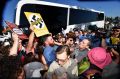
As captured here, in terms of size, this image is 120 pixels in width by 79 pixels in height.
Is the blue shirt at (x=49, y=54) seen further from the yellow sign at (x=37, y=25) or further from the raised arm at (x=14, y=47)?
the raised arm at (x=14, y=47)

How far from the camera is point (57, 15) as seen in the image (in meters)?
14.2

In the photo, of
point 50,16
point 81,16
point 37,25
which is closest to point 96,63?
point 37,25

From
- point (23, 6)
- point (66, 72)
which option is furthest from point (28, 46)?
point (23, 6)

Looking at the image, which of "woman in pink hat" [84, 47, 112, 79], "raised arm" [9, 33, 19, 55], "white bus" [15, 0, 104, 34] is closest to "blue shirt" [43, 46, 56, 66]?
"raised arm" [9, 33, 19, 55]

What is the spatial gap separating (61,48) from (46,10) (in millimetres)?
9031

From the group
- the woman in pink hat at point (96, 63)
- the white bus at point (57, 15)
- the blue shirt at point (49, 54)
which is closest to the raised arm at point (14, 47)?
the blue shirt at point (49, 54)

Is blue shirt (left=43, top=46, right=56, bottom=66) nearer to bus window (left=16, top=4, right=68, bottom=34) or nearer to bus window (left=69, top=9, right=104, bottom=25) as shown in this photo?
bus window (left=16, top=4, right=68, bottom=34)

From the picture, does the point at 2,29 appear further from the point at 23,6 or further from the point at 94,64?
the point at 94,64

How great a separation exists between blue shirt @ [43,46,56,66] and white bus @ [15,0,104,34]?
19.9ft

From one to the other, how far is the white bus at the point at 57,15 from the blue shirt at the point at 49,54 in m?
6.06

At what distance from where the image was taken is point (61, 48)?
14.1 ft

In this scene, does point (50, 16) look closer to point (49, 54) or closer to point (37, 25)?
point (37, 25)

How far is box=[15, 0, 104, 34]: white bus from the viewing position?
11916 millimetres

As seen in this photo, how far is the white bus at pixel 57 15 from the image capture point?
39.1 feet
